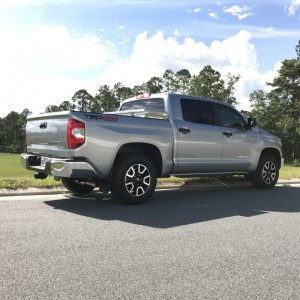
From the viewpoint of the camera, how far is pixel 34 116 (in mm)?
7398

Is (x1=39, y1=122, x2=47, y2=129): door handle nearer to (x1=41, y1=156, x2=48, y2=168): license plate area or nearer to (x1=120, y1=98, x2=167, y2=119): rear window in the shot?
(x1=41, y1=156, x2=48, y2=168): license plate area

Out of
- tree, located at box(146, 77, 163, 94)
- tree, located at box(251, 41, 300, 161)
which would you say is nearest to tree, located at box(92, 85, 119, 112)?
tree, located at box(146, 77, 163, 94)

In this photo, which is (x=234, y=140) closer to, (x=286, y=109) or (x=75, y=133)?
(x=75, y=133)

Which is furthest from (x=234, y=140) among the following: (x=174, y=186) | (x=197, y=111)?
(x=174, y=186)

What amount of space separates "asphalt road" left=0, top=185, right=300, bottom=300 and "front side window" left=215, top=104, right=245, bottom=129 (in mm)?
2084

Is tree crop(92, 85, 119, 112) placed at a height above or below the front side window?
above

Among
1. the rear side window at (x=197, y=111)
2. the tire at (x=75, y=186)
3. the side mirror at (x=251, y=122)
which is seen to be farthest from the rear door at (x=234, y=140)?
the tire at (x=75, y=186)

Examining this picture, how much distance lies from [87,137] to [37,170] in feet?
4.24

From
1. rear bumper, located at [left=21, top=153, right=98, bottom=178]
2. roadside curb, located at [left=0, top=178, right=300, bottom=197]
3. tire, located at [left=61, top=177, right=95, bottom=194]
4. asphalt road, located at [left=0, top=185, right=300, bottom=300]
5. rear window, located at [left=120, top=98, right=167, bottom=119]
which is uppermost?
rear window, located at [left=120, top=98, right=167, bottom=119]

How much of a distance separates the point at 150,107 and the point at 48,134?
2.24m

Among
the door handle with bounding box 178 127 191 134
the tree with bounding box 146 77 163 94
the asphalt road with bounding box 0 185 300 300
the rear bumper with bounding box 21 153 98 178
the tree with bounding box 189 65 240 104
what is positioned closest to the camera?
the asphalt road with bounding box 0 185 300 300

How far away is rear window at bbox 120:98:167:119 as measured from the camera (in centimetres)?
776

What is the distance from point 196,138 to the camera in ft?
26.1

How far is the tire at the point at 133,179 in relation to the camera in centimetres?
676
